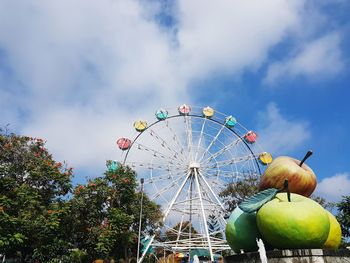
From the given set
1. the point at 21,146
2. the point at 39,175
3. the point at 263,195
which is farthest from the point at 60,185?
the point at 263,195

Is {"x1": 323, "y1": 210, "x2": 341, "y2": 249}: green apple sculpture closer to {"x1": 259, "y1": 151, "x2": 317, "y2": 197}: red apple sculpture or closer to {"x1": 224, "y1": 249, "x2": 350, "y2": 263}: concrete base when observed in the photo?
{"x1": 224, "y1": 249, "x2": 350, "y2": 263}: concrete base

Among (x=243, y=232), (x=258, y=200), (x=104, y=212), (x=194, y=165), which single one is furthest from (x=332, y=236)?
(x=194, y=165)

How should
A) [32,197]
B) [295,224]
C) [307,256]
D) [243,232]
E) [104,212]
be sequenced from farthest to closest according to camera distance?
[104,212] < [32,197] < [243,232] < [295,224] < [307,256]

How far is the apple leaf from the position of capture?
6.80 meters

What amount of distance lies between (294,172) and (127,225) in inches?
685

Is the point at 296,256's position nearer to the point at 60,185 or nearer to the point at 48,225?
the point at 48,225

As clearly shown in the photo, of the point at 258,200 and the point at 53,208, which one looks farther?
the point at 53,208

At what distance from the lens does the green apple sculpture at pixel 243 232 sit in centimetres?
709

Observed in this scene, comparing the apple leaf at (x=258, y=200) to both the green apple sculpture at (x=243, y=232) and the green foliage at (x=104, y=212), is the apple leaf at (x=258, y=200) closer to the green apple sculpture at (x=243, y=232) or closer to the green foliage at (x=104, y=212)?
the green apple sculpture at (x=243, y=232)

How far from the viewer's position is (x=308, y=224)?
6.17 meters

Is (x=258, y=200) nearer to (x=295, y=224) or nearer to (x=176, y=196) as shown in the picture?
(x=295, y=224)

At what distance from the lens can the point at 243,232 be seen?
283 inches

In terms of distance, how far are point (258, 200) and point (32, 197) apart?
14.3m

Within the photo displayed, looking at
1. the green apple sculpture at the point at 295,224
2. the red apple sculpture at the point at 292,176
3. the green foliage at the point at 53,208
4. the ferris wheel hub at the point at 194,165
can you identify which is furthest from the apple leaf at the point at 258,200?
the ferris wheel hub at the point at 194,165
